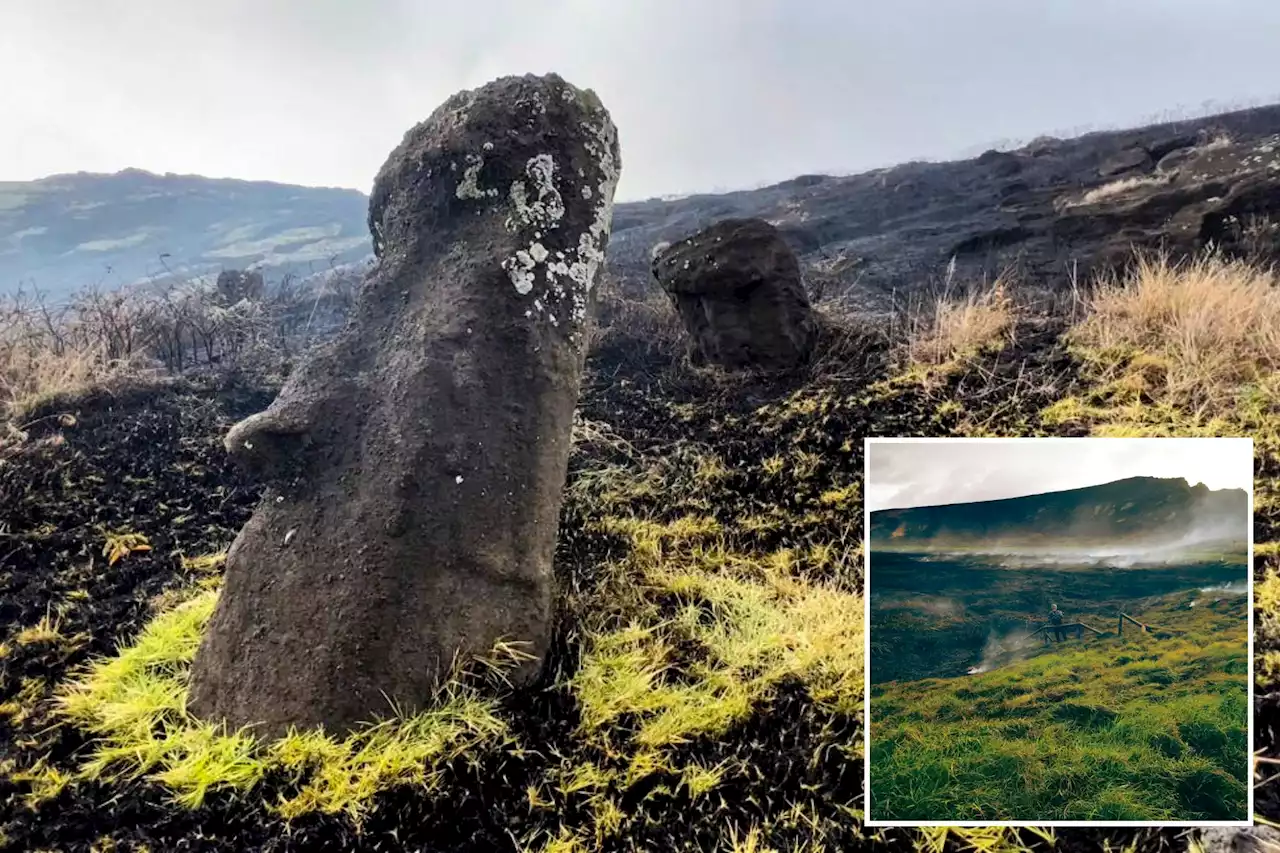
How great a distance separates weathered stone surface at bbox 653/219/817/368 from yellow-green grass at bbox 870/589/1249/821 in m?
2.91

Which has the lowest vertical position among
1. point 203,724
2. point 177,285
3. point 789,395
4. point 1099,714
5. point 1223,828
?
point 1223,828

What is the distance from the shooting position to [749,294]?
4.45 m

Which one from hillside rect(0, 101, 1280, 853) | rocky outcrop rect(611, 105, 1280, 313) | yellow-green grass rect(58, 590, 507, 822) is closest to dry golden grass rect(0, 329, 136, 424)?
hillside rect(0, 101, 1280, 853)

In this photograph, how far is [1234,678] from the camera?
165 cm

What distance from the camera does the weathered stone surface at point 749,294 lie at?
4391mm

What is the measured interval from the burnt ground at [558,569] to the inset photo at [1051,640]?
0.13m

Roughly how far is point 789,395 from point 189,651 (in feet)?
9.51

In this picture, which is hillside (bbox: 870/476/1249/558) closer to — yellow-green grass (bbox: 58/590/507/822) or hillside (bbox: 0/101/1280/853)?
hillside (bbox: 0/101/1280/853)

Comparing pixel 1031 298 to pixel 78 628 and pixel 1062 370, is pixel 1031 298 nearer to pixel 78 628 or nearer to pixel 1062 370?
pixel 1062 370

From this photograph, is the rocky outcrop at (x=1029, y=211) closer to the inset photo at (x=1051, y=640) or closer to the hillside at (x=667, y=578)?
the hillside at (x=667, y=578)

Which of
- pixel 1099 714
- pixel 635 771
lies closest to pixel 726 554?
pixel 635 771

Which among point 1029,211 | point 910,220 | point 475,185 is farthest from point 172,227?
point 1029,211

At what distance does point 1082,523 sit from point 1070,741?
445mm

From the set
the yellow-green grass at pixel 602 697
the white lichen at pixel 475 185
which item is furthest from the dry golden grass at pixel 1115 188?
the white lichen at pixel 475 185
